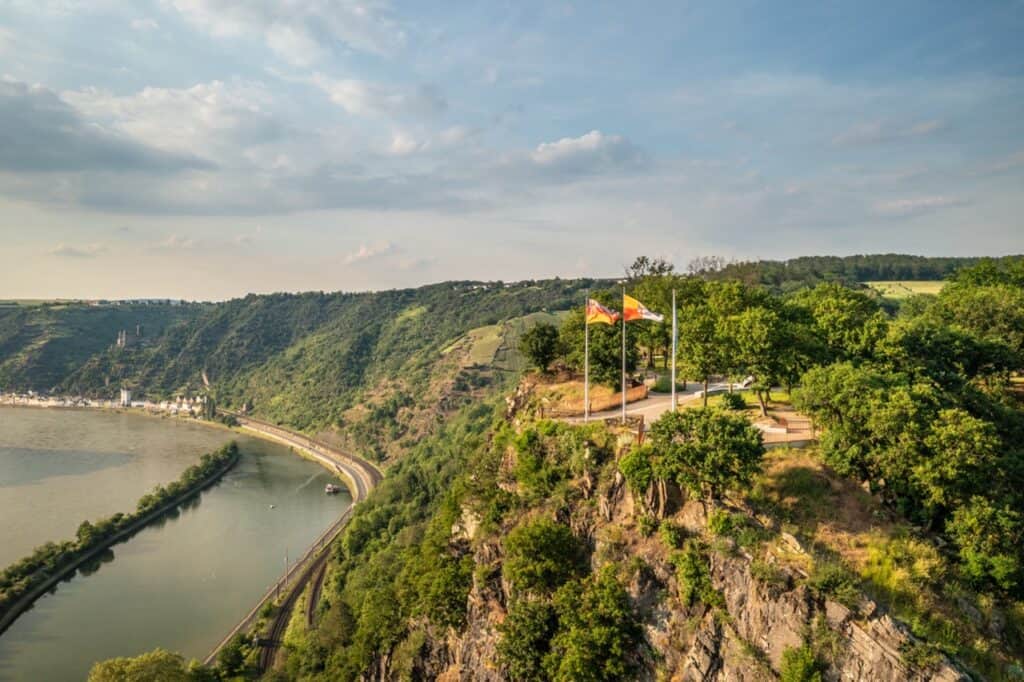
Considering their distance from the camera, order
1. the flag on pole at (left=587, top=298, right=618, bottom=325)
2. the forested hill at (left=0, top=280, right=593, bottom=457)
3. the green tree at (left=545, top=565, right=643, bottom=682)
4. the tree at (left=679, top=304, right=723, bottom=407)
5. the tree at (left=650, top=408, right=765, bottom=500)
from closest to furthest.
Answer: the tree at (left=650, top=408, right=765, bottom=500) → the green tree at (left=545, top=565, right=643, bottom=682) → the flag on pole at (left=587, top=298, right=618, bottom=325) → the tree at (left=679, top=304, right=723, bottom=407) → the forested hill at (left=0, top=280, right=593, bottom=457)

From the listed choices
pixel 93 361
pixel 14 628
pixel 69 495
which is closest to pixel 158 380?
pixel 93 361

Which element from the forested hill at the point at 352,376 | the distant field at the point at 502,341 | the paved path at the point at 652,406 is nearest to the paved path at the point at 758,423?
the paved path at the point at 652,406

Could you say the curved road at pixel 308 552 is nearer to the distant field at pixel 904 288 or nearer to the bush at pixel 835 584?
the bush at pixel 835 584

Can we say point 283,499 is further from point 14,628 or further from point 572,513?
point 572,513

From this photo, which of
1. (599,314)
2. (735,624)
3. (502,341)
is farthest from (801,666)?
(502,341)

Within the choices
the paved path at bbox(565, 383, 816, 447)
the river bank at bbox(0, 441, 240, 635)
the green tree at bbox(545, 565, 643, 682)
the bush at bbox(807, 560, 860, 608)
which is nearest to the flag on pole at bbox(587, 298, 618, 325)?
the paved path at bbox(565, 383, 816, 447)

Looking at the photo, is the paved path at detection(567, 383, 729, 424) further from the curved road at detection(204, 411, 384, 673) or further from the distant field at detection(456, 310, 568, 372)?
the distant field at detection(456, 310, 568, 372)
